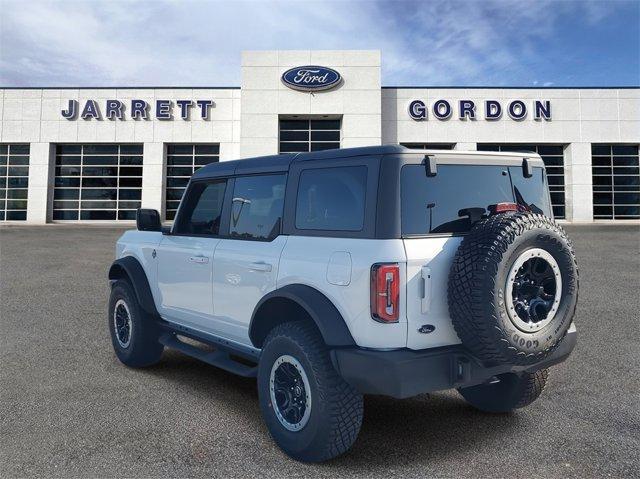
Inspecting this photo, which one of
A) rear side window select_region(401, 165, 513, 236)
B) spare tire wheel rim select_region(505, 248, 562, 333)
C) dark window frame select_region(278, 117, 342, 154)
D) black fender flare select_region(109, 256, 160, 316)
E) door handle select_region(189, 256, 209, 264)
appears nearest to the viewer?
spare tire wheel rim select_region(505, 248, 562, 333)

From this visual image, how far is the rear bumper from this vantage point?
2.74 meters

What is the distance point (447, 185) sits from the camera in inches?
123

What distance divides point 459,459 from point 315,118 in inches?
954

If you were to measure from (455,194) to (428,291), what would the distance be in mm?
709

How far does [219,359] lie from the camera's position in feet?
13.2

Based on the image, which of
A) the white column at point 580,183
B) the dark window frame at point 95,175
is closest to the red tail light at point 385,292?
the dark window frame at point 95,175

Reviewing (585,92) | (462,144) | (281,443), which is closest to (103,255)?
(281,443)

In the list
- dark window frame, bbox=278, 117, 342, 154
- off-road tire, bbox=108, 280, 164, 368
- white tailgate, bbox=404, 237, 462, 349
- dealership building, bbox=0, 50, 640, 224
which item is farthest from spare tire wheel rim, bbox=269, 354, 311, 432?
dark window frame, bbox=278, 117, 342, 154

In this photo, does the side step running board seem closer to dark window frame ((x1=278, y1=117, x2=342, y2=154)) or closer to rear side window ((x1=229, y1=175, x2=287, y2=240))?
rear side window ((x1=229, y1=175, x2=287, y2=240))

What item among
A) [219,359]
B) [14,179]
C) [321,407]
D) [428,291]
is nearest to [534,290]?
[428,291]

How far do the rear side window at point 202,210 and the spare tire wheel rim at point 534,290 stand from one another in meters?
2.40

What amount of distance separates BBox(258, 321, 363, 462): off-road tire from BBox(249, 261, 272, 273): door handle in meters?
0.51

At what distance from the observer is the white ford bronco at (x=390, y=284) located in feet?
9.17

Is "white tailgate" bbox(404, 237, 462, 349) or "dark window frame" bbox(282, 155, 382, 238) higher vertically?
"dark window frame" bbox(282, 155, 382, 238)
